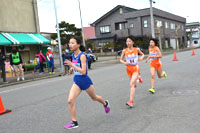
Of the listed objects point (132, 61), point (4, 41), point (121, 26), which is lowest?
point (132, 61)

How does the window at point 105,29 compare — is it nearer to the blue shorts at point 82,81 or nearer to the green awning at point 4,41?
the green awning at point 4,41

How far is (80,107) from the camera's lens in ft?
19.8

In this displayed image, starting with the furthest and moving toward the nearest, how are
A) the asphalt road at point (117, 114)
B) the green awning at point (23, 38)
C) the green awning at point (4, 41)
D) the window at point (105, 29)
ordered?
the window at point (105, 29) → the green awning at point (23, 38) → the green awning at point (4, 41) → the asphalt road at point (117, 114)

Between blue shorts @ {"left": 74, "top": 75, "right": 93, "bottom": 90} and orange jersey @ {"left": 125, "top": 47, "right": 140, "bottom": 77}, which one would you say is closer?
blue shorts @ {"left": 74, "top": 75, "right": 93, "bottom": 90}

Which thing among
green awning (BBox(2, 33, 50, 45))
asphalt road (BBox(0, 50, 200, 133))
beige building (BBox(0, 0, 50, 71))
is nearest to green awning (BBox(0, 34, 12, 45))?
beige building (BBox(0, 0, 50, 71))

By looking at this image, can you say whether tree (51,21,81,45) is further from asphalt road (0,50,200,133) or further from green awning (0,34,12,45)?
asphalt road (0,50,200,133)

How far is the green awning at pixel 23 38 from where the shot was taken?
17547 mm

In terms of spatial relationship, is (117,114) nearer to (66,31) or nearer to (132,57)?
(132,57)

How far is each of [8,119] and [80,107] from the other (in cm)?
181

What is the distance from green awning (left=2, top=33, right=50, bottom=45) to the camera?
57.6 feet

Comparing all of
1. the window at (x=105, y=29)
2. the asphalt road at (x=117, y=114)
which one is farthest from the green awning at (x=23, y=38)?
the window at (x=105, y=29)

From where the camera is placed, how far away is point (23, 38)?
18.7m

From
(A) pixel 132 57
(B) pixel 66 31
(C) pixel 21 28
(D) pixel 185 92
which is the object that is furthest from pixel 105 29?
(A) pixel 132 57

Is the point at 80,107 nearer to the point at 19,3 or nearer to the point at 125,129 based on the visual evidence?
the point at 125,129
